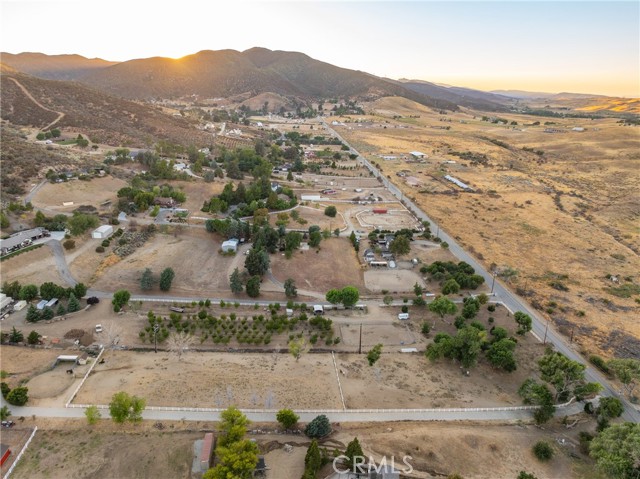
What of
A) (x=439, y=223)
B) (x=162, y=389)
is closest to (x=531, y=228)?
(x=439, y=223)

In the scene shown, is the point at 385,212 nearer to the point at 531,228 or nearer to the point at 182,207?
the point at 531,228

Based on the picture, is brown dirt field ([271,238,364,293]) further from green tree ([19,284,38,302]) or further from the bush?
green tree ([19,284,38,302])

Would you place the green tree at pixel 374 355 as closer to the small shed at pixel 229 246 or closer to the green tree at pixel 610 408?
the green tree at pixel 610 408

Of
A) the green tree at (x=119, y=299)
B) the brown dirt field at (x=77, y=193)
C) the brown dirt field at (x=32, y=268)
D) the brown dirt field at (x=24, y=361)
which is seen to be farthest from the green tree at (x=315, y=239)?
the brown dirt field at (x=77, y=193)

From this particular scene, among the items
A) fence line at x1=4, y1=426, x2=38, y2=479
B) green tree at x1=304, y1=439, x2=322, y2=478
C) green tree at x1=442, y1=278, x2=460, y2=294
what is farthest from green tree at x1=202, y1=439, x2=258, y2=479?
green tree at x1=442, y1=278, x2=460, y2=294

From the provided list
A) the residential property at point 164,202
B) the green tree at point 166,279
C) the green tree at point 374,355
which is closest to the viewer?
the green tree at point 374,355

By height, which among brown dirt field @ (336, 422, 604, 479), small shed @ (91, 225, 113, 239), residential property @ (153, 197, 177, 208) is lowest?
brown dirt field @ (336, 422, 604, 479)
